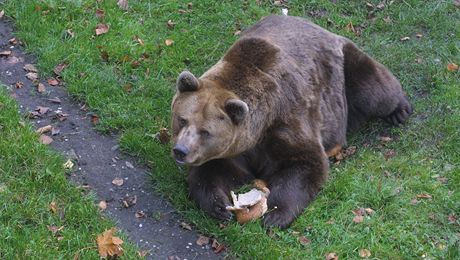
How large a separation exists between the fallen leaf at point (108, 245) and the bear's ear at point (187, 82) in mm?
1380

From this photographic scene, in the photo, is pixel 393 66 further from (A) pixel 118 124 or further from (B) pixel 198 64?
(A) pixel 118 124

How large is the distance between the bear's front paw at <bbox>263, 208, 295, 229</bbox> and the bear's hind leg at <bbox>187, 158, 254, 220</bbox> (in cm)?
33

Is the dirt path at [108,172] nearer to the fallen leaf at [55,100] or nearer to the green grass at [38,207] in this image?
the fallen leaf at [55,100]

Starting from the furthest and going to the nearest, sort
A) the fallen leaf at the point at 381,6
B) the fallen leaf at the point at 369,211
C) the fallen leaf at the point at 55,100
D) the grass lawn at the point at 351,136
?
1. the fallen leaf at the point at 381,6
2. the fallen leaf at the point at 55,100
3. the fallen leaf at the point at 369,211
4. the grass lawn at the point at 351,136

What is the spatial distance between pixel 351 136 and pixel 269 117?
1.80 m

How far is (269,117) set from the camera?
657 centimetres

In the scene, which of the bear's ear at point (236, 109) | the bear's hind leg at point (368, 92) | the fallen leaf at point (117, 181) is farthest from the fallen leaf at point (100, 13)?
the bear's ear at point (236, 109)

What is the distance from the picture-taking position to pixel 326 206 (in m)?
6.59

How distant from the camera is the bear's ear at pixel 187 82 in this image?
6.07 m

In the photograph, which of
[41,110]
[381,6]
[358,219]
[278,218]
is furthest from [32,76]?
[381,6]

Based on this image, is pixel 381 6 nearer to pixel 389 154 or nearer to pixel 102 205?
pixel 389 154

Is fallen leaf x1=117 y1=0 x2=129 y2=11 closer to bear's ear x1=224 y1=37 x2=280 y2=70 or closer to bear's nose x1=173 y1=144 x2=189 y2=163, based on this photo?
bear's ear x1=224 y1=37 x2=280 y2=70

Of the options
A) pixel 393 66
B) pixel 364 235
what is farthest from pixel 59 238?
pixel 393 66

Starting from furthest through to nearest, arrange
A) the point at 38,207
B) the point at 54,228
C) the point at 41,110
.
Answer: the point at 41,110
the point at 38,207
the point at 54,228
